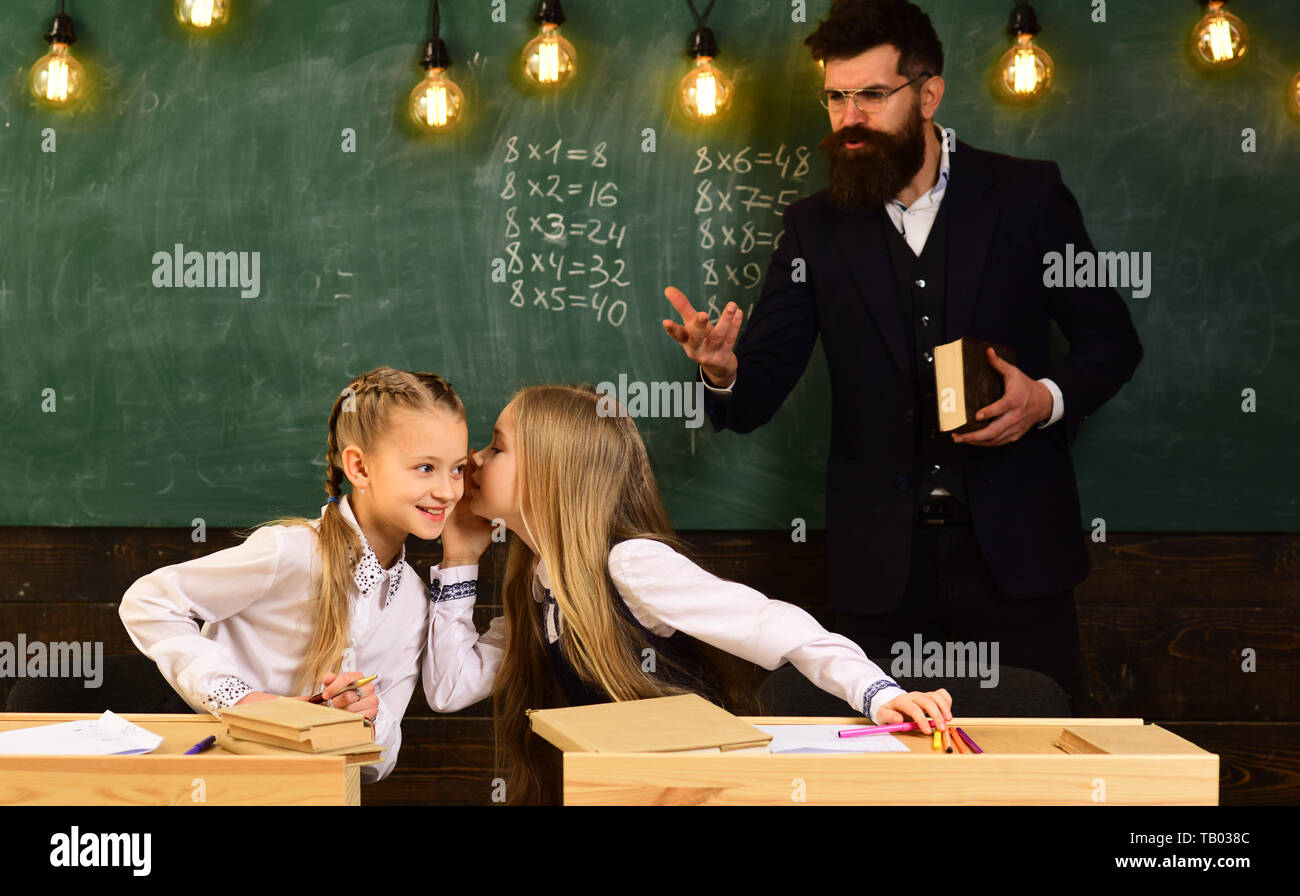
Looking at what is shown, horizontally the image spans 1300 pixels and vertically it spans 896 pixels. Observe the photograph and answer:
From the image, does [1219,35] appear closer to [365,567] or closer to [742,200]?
[742,200]

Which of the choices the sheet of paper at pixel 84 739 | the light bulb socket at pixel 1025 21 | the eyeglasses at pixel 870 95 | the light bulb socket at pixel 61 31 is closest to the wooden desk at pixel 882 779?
the sheet of paper at pixel 84 739

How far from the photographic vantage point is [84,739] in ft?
4.76

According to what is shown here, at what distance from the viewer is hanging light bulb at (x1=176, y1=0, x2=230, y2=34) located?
3078 mm

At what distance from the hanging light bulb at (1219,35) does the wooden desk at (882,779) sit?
91.7 inches

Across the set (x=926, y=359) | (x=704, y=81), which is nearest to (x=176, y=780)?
(x=926, y=359)

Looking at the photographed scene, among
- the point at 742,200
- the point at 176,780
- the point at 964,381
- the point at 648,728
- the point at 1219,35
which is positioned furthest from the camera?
the point at 742,200

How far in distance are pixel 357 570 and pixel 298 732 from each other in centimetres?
75

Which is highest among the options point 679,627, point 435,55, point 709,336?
point 435,55

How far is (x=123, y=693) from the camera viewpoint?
87.9 inches

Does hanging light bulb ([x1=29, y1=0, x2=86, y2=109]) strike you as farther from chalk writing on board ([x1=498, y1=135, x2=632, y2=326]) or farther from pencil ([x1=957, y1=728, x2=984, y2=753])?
pencil ([x1=957, y1=728, x2=984, y2=753])
